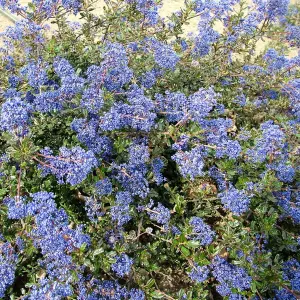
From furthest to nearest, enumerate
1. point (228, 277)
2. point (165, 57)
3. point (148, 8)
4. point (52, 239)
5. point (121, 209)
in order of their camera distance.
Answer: point (148, 8)
point (165, 57)
point (228, 277)
point (121, 209)
point (52, 239)

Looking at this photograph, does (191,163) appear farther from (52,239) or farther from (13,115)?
(13,115)

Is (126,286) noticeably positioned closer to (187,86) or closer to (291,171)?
(291,171)

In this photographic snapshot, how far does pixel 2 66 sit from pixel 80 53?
0.67m

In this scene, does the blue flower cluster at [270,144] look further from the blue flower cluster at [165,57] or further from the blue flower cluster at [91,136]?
the blue flower cluster at [91,136]

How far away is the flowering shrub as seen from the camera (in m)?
2.32

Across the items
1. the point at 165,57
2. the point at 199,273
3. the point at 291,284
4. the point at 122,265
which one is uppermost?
the point at 165,57

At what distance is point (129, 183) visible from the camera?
104 inches

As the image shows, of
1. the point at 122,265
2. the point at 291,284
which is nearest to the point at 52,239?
the point at 122,265

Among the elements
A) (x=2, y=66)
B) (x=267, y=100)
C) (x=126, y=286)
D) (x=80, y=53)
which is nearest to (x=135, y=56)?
(x=80, y=53)

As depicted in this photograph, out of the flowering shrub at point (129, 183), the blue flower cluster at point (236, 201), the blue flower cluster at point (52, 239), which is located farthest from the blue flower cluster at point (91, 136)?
the blue flower cluster at point (236, 201)

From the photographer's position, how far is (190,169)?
100 inches

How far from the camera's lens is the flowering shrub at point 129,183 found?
91.3 inches

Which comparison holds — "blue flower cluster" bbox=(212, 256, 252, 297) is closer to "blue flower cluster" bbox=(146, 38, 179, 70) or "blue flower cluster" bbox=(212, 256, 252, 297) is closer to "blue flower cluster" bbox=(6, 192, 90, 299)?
"blue flower cluster" bbox=(6, 192, 90, 299)

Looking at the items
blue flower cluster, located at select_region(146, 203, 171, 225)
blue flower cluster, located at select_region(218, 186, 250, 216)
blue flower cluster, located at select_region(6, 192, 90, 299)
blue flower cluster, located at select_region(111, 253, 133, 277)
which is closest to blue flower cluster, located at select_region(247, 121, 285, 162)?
blue flower cluster, located at select_region(218, 186, 250, 216)
